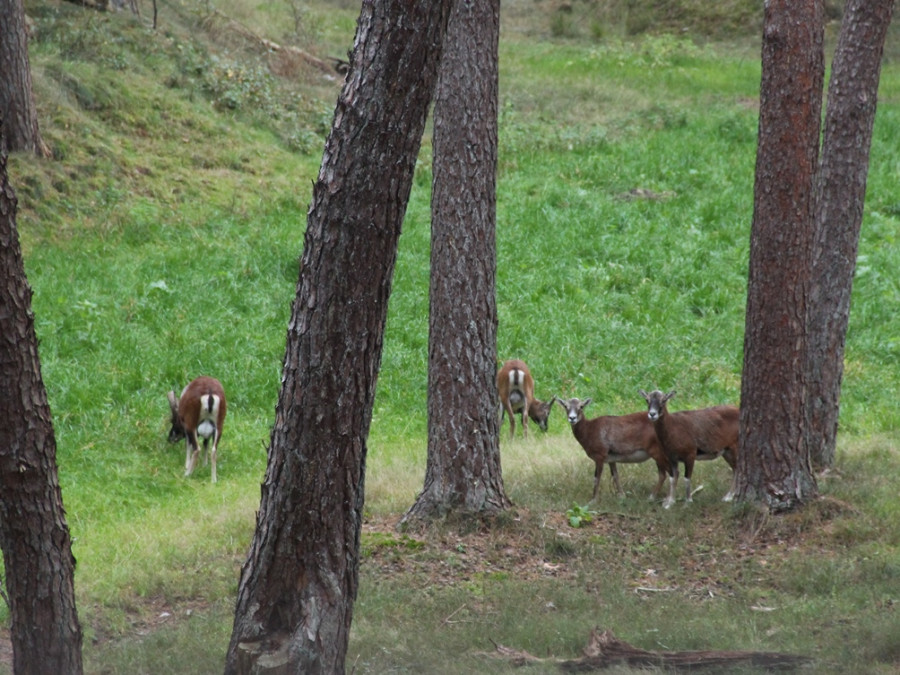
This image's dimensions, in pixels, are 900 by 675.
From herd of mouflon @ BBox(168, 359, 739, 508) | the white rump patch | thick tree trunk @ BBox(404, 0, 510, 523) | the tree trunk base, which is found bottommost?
the tree trunk base

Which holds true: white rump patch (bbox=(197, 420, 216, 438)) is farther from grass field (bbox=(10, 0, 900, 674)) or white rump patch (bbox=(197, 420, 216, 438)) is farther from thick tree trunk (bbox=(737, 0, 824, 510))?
thick tree trunk (bbox=(737, 0, 824, 510))

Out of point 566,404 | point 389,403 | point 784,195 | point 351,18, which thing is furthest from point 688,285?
point 351,18

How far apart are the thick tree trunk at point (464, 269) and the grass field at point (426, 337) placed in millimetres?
621

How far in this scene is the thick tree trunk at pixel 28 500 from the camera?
5168 millimetres

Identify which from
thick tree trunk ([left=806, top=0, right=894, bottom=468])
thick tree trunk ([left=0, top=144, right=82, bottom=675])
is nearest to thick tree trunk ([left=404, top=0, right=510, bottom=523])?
thick tree trunk ([left=806, top=0, right=894, bottom=468])

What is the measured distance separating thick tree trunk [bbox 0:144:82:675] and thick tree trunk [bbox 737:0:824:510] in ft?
→ 19.4

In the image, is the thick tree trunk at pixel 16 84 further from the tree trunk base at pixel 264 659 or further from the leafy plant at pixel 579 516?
the tree trunk base at pixel 264 659

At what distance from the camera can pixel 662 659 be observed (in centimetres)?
638

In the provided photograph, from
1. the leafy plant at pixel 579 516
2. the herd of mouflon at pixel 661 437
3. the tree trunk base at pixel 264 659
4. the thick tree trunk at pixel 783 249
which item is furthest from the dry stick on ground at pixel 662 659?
the herd of mouflon at pixel 661 437

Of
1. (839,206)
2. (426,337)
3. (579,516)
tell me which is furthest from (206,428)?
(839,206)

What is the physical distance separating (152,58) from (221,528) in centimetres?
1636

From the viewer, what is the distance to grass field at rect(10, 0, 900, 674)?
7742 millimetres

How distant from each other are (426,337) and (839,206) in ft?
23.6

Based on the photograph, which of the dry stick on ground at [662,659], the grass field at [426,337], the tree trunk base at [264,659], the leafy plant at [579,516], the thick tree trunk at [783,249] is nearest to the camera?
the tree trunk base at [264,659]
